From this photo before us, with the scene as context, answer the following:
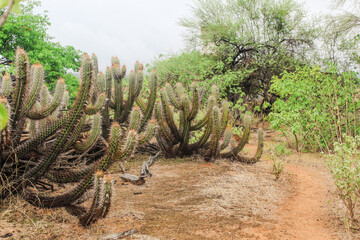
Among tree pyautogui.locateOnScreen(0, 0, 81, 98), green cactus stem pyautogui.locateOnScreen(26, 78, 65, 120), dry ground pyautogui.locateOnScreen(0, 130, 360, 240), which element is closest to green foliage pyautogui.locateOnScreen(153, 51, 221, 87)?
tree pyautogui.locateOnScreen(0, 0, 81, 98)

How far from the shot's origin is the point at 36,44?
16547mm

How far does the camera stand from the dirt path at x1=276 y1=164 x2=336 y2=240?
139 inches

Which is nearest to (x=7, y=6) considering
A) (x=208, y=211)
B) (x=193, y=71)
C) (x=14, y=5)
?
(x=14, y=5)

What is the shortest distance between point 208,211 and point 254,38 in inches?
499

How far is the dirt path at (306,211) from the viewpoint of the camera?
3541 mm

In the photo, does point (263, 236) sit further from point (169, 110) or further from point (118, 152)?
point (169, 110)

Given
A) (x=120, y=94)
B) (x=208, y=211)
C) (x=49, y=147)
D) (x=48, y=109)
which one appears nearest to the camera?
(x=49, y=147)

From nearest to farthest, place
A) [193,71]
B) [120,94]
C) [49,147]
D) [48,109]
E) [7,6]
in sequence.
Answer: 1. [7,6]
2. [49,147]
3. [48,109]
4. [120,94]
5. [193,71]

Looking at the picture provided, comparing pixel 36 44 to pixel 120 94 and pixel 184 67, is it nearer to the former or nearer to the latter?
pixel 184 67

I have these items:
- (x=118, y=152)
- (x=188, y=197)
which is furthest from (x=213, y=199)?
(x=118, y=152)


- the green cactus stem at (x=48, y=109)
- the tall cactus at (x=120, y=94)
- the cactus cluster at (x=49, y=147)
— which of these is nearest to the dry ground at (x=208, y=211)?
the cactus cluster at (x=49, y=147)

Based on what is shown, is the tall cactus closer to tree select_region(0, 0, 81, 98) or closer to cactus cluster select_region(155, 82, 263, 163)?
cactus cluster select_region(155, 82, 263, 163)

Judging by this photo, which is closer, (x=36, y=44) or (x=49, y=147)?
(x=49, y=147)

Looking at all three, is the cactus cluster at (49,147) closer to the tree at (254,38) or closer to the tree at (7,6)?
the tree at (7,6)
